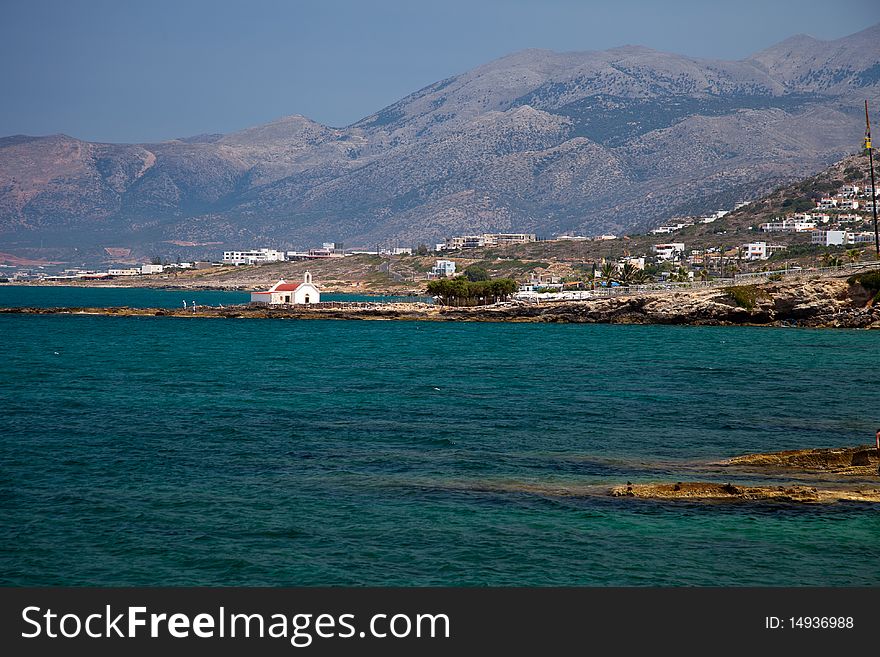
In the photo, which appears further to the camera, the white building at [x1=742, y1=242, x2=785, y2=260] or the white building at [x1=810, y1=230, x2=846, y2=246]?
the white building at [x1=742, y1=242, x2=785, y2=260]

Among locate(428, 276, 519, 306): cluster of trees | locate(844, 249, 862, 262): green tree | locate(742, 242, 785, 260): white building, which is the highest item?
locate(742, 242, 785, 260): white building

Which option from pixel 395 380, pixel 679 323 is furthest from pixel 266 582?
pixel 679 323

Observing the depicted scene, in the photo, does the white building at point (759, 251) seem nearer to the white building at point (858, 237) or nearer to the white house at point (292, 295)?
the white building at point (858, 237)

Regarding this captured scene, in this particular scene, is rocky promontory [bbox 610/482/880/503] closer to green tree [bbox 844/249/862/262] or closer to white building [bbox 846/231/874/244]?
green tree [bbox 844/249/862/262]

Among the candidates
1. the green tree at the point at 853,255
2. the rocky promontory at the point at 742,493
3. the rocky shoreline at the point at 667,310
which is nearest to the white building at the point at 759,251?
the green tree at the point at 853,255

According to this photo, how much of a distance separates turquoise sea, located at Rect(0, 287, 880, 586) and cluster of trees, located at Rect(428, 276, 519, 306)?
248 ft

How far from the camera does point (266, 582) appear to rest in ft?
56.2

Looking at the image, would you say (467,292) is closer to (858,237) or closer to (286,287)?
(286,287)

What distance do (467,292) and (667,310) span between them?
36919 millimetres

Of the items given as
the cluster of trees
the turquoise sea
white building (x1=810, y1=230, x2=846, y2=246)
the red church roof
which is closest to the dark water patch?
the turquoise sea

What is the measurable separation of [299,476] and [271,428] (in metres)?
8.21

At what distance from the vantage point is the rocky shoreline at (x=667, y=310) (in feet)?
308

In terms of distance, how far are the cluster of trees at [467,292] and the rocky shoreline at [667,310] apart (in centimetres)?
596

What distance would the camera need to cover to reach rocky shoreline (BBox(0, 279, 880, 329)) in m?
93.8
